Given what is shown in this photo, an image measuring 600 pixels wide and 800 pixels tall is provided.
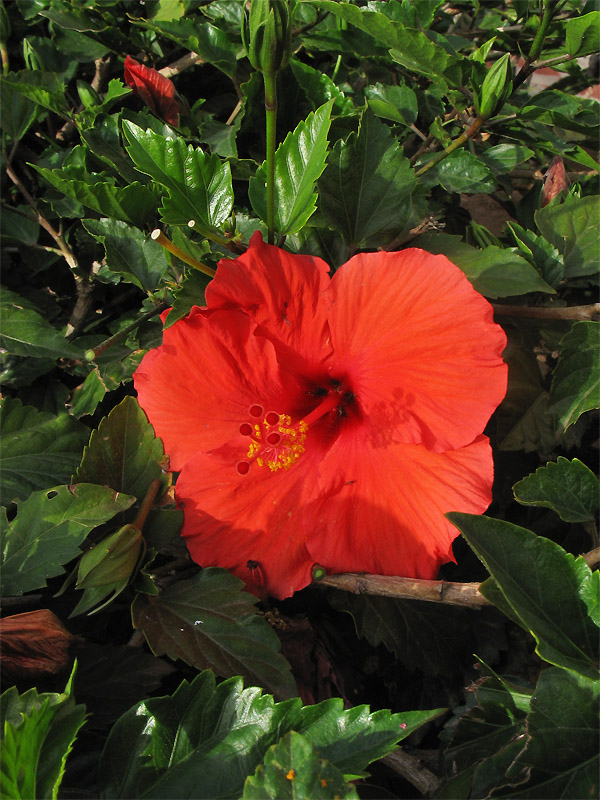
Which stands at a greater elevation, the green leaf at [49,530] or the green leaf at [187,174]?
the green leaf at [187,174]

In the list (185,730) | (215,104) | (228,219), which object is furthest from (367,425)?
(215,104)

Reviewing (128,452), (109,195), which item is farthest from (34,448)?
(109,195)

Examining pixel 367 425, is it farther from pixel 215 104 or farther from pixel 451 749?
pixel 215 104

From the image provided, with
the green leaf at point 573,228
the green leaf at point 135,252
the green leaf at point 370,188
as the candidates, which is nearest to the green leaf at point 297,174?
the green leaf at point 370,188

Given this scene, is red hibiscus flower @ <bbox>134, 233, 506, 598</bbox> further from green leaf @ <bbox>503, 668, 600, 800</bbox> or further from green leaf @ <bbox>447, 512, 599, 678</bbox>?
green leaf @ <bbox>503, 668, 600, 800</bbox>

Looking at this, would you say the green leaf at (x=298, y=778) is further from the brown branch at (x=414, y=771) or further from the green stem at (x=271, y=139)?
the green stem at (x=271, y=139)

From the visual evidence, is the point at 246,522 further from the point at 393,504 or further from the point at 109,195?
the point at 109,195
